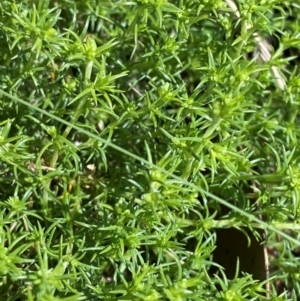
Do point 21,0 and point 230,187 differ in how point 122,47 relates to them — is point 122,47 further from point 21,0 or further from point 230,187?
point 230,187

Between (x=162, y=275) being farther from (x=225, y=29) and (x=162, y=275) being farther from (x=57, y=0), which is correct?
(x=57, y=0)

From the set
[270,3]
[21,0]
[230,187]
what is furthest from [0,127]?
[270,3]

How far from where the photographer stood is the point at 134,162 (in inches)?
69.5

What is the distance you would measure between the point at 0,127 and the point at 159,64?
17.5 inches

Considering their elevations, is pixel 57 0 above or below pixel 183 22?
below

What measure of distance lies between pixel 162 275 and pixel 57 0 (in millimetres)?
892

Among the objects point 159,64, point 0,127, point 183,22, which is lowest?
point 0,127

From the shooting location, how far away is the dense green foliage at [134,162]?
144cm

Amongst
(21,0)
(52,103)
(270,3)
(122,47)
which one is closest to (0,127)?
(52,103)

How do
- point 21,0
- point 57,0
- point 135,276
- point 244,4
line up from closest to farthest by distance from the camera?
point 135,276, point 244,4, point 21,0, point 57,0

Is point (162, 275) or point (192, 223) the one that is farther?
point (192, 223)

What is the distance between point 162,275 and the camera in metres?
1.38

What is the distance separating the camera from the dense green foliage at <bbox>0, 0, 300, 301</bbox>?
56.7 inches

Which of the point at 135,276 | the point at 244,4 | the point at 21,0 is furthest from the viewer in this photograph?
the point at 21,0
